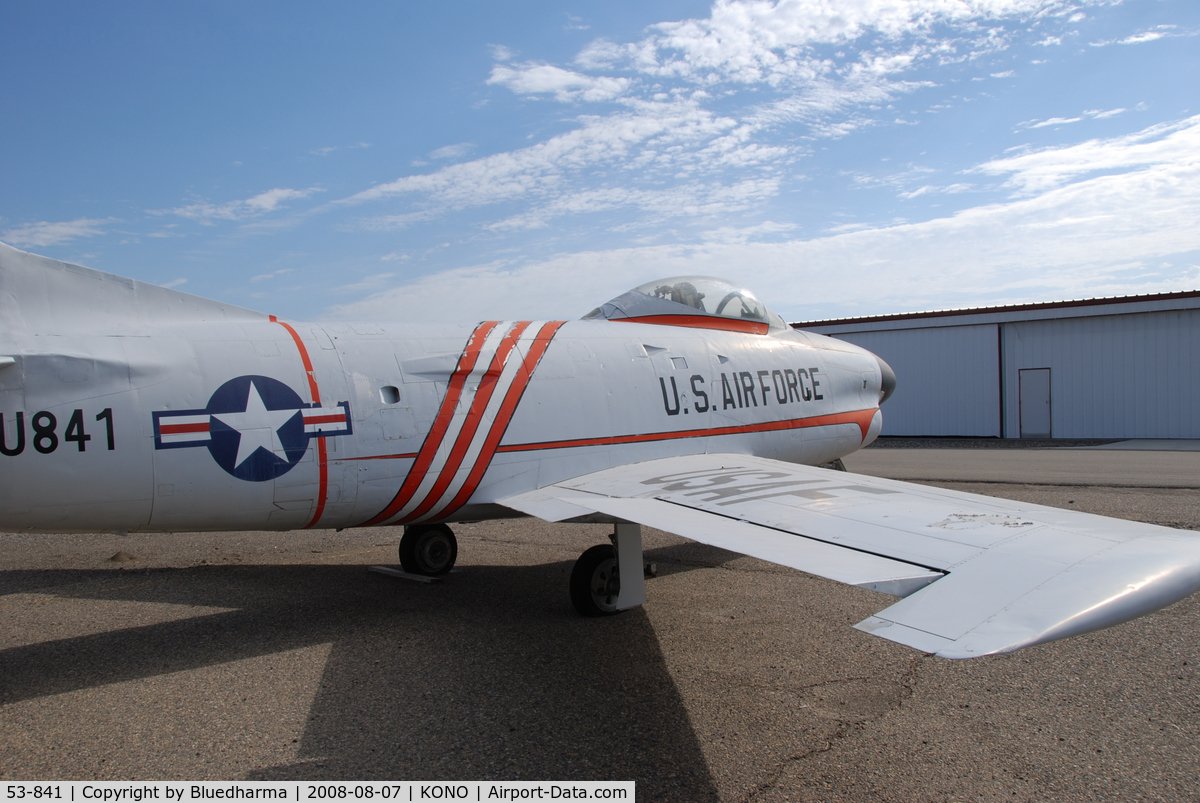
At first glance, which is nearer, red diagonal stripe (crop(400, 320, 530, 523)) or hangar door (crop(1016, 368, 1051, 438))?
red diagonal stripe (crop(400, 320, 530, 523))

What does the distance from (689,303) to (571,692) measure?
424 centimetres

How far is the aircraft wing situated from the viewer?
7.50ft

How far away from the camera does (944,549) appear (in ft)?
9.75

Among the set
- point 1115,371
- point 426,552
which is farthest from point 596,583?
point 1115,371

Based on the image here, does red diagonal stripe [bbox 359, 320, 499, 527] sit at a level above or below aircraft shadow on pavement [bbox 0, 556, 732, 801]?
above

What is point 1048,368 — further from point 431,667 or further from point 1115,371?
point 431,667

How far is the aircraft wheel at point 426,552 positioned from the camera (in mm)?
6953

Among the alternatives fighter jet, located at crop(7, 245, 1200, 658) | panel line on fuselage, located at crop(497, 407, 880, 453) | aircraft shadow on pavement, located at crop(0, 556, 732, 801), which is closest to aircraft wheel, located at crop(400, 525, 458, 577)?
aircraft shadow on pavement, located at crop(0, 556, 732, 801)

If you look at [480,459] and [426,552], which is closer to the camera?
[480,459]

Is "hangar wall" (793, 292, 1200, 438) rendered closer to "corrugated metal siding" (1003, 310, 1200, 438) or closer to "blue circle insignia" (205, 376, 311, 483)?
"corrugated metal siding" (1003, 310, 1200, 438)

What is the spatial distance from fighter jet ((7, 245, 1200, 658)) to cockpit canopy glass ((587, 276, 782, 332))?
532mm

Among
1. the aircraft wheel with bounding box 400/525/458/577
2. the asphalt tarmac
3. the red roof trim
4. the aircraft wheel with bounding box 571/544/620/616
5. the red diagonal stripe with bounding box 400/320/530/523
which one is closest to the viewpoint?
the asphalt tarmac

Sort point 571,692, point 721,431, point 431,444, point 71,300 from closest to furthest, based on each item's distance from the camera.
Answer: point 571,692, point 71,300, point 431,444, point 721,431

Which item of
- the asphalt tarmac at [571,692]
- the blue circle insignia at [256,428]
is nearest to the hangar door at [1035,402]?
the asphalt tarmac at [571,692]
